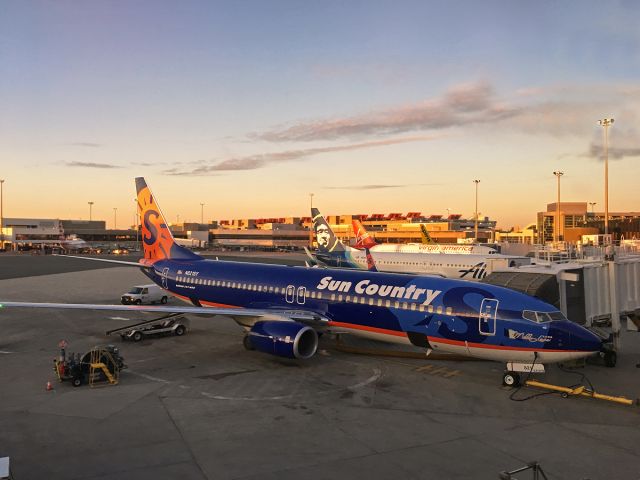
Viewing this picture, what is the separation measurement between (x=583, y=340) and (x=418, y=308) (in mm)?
6274

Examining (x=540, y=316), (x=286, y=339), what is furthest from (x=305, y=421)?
(x=540, y=316)

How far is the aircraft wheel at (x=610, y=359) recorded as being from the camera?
72.2 feet

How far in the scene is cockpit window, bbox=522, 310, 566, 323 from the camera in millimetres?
18328

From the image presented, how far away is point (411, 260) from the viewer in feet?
179

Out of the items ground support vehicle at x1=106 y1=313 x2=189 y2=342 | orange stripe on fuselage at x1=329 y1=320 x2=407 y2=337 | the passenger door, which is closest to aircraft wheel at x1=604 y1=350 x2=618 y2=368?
the passenger door

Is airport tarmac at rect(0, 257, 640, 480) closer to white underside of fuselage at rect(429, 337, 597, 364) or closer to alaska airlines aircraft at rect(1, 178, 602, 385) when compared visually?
white underside of fuselage at rect(429, 337, 597, 364)

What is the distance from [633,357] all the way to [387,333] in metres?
12.7

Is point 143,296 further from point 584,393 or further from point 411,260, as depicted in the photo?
point 584,393

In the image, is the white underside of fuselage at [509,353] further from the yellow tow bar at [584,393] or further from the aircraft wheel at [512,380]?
the yellow tow bar at [584,393]

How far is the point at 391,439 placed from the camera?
14.2 meters

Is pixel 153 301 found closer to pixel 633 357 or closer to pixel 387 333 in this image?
A: pixel 387 333

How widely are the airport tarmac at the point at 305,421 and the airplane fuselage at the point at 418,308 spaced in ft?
5.62

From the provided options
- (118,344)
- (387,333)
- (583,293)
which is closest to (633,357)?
(583,293)

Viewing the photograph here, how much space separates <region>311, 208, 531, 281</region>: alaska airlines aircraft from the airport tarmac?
19.2 metres
